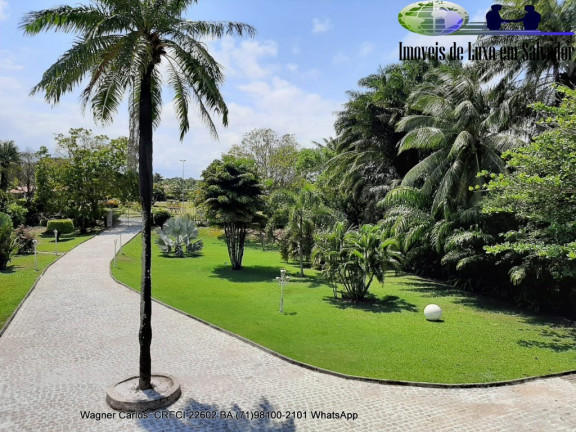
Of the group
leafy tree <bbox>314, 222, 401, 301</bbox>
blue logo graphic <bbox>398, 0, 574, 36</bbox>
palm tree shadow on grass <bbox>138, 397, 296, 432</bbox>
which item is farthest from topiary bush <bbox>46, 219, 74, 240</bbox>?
palm tree shadow on grass <bbox>138, 397, 296, 432</bbox>

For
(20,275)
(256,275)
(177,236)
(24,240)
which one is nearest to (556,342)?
(256,275)

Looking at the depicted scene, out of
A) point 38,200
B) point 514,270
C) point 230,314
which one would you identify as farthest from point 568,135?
point 38,200

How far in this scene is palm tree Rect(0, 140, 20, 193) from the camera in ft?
155

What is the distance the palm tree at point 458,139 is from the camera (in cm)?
1719

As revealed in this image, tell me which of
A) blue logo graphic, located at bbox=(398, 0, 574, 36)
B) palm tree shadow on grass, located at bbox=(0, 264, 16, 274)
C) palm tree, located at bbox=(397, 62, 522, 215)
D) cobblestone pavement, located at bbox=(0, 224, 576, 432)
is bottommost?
cobblestone pavement, located at bbox=(0, 224, 576, 432)

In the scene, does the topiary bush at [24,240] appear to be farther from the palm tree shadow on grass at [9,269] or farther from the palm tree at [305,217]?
the palm tree at [305,217]

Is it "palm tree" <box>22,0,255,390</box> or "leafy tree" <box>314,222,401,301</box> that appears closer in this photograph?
"palm tree" <box>22,0,255,390</box>

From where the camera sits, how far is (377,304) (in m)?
15.6

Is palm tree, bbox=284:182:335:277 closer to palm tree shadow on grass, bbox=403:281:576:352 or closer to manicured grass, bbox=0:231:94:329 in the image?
palm tree shadow on grass, bbox=403:281:576:352

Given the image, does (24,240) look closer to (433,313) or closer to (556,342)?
(433,313)

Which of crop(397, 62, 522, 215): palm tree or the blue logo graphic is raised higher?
the blue logo graphic

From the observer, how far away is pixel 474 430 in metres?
6.67

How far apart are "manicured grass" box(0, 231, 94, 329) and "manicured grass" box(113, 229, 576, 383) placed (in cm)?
388

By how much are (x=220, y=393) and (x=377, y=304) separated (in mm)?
9104
